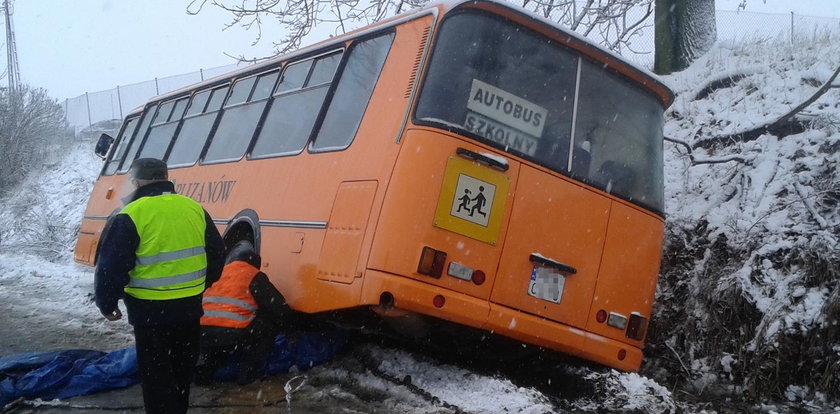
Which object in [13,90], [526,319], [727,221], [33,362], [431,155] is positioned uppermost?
[13,90]

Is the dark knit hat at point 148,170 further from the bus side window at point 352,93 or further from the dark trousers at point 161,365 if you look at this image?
the bus side window at point 352,93

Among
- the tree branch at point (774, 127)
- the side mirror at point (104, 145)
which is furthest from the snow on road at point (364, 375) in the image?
the tree branch at point (774, 127)

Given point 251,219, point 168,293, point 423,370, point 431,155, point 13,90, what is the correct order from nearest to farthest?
point 168,293 → point 431,155 → point 423,370 → point 251,219 → point 13,90

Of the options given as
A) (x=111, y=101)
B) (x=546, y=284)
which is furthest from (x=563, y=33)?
(x=111, y=101)

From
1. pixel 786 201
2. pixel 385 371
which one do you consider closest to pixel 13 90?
pixel 385 371

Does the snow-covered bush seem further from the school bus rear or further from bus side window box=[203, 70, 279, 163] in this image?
bus side window box=[203, 70, 279, 163]

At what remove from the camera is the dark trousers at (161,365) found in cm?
383

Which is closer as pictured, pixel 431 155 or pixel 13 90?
pixel 431 155

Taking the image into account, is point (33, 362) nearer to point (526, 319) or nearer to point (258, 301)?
point (258, 301)

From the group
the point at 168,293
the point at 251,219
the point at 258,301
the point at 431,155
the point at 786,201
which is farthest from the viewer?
the point at 251,219

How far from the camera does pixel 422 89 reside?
458cm

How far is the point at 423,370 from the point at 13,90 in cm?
2639

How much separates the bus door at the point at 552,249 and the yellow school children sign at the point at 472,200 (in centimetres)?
14

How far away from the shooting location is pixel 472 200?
4.50 metres
